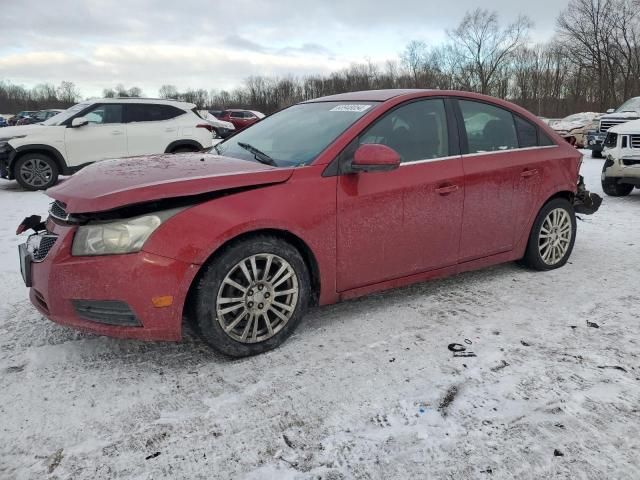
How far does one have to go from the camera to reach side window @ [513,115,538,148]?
4.42 metres

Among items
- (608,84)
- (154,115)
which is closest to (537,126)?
(154,115)

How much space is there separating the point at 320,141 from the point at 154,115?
8.06m

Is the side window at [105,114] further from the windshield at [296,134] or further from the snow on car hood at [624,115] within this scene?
the snow on car hood at [624,115]

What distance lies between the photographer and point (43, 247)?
2.94 m

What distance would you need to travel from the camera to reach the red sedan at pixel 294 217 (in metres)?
2.73

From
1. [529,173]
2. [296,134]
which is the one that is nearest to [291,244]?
[296,134]

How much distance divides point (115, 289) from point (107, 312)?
168 mm

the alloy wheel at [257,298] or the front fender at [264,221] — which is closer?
the front fender at [264,221]

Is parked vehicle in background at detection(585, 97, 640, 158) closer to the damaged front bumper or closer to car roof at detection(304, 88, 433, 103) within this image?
the damaged front bumper

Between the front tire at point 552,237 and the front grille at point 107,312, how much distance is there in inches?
133

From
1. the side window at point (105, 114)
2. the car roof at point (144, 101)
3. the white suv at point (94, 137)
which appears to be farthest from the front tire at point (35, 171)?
the car roof at point (144, 101)

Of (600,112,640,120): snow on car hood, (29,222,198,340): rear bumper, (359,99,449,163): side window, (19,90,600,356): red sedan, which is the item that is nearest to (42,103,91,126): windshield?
(19,90,600,356): red sedan

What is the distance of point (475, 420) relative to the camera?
244cm

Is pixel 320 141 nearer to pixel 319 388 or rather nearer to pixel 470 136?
pixel 470 136
